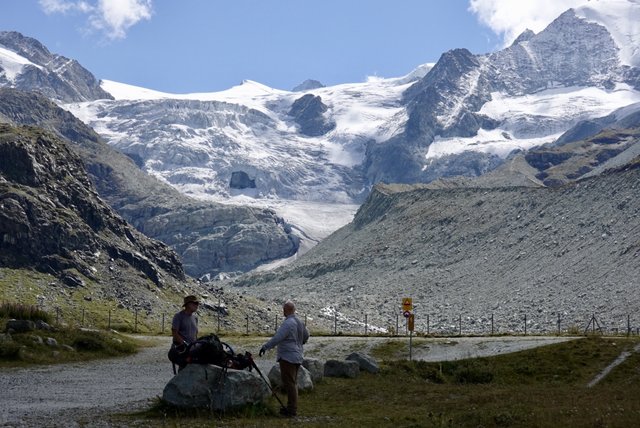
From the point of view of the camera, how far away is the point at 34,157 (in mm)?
139750

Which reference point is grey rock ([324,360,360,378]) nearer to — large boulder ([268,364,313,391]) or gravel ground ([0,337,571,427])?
large boulder ([268,364,313,391])

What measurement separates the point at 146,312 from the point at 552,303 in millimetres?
58766

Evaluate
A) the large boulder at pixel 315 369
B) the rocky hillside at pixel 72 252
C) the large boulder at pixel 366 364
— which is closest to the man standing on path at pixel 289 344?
the large boulder at pixel 315 369

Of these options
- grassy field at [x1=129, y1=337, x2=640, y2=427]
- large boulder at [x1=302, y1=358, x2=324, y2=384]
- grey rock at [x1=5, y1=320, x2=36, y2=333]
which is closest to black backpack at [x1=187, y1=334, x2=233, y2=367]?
grassy field at [x1=129, y1=337, x2=640, y2=427]

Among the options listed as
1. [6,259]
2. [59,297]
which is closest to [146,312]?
[59,297]

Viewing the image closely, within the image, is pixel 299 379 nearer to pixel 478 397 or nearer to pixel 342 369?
pixel 342 369

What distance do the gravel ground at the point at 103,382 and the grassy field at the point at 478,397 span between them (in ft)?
6.19

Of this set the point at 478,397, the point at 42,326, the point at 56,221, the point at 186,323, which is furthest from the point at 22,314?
the point at 56,221

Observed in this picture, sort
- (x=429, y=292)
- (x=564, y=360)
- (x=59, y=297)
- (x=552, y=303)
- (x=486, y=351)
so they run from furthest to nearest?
(x=429, y=292) → (x=552, y=303) → (x=59, y=297) → (x=486, y=351) → (x=564, y=360)

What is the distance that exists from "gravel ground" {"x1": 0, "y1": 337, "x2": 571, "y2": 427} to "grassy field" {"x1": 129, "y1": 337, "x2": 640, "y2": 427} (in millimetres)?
1887

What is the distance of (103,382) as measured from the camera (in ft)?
108

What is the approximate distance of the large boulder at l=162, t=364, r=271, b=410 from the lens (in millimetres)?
23703

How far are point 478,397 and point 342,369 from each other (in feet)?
25.7

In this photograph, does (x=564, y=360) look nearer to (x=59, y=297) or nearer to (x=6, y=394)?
(x=6, y=394)
